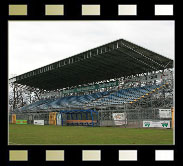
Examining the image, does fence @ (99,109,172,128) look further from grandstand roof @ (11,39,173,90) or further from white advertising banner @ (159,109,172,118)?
grandstand roof @ (11,39,173,90)

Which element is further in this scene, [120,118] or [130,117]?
[120,118]

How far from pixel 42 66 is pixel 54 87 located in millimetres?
18062

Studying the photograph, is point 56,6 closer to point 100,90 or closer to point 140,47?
point 140,47

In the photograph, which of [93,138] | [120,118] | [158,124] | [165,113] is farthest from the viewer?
[120,118]

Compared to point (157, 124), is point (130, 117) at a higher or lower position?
higher

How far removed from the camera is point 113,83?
46406 mm

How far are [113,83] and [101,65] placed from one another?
884 centimetres

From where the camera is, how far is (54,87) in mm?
61406

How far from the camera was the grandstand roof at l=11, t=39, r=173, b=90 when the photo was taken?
3180cm

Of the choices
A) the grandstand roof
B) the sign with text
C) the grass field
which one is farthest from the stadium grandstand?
the grass field

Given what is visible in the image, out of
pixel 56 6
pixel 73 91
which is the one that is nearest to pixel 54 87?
pixel 73 91

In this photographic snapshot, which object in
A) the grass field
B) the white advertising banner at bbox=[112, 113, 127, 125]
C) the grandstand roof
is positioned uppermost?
the grandstand roof

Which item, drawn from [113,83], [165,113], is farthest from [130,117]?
[113,83]

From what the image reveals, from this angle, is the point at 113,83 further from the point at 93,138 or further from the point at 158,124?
the point at 93,138
